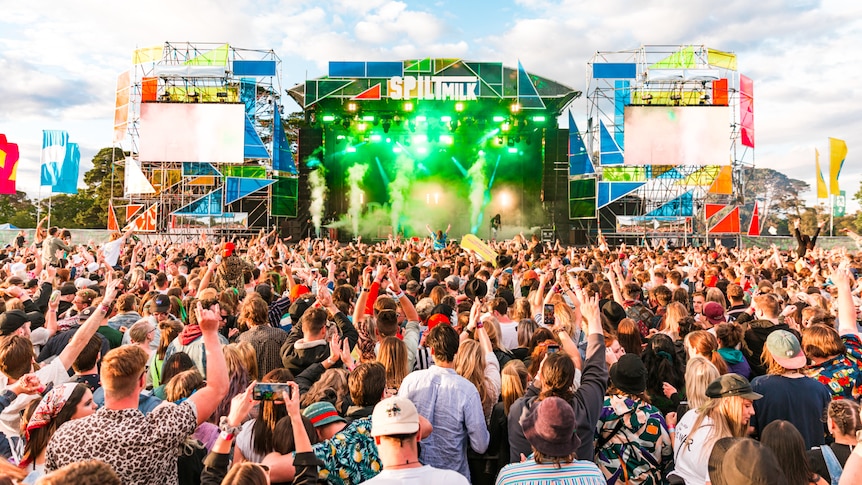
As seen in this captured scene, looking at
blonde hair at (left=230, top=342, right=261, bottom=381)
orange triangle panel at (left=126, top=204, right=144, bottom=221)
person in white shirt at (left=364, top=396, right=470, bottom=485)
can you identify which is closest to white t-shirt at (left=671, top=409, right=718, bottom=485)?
person in white shirt at (left=364, top=396, right=470, bottom=485)

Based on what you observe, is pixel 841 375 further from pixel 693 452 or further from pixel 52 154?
pixel 52 154

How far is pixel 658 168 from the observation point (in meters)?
28.0

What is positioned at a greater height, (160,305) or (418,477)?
(160,305)

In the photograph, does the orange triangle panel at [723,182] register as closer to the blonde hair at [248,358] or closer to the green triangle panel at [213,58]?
the green triangle panel at [213,58]

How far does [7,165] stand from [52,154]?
1488mm

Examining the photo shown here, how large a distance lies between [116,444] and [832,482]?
10.4ft

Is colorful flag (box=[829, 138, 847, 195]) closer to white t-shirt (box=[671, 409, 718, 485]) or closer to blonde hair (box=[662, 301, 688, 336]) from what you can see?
blonde hair (box=[662, 301, 688, 336])

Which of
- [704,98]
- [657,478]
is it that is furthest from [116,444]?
[704,98]

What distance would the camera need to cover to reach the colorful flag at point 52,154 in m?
21.0

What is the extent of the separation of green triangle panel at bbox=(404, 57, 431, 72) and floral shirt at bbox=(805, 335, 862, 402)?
24.2m

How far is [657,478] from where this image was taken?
3314 millimetres

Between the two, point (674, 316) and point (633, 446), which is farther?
point (674, 316)

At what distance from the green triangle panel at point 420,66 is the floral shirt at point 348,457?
25.1 metres

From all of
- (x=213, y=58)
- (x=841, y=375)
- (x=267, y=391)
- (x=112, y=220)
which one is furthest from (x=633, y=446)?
(x=112, y=220)
